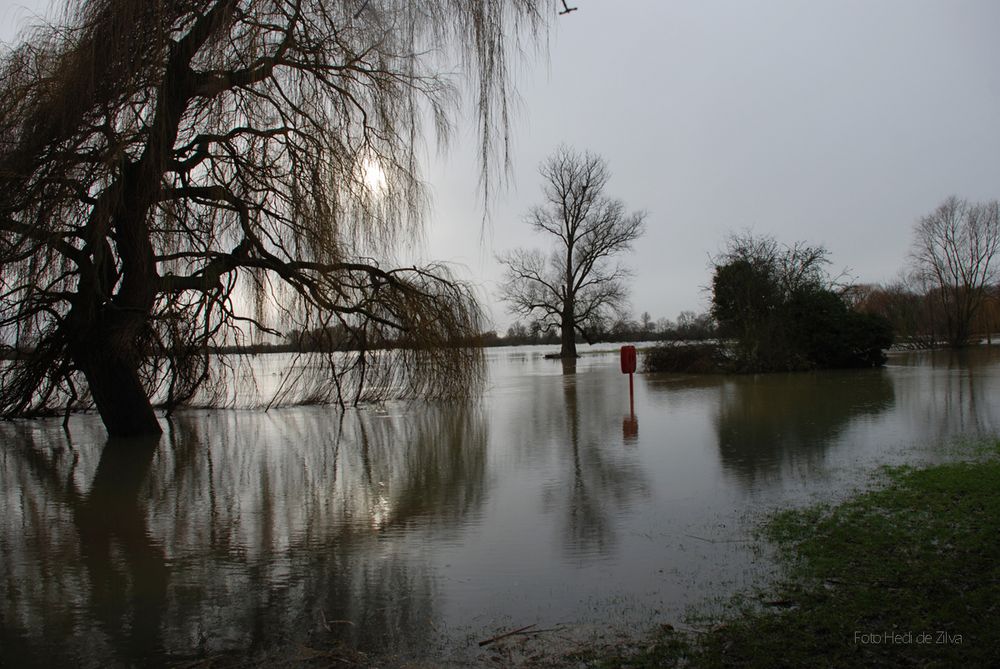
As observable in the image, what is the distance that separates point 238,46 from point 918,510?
→ 8258 mm

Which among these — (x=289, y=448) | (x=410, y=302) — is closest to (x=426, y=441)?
(x=289, y=448)

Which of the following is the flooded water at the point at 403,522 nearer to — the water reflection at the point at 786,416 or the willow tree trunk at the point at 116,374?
the water reflection at the point at 786,416

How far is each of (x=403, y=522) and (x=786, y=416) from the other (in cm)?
839

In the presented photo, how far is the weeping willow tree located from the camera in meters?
7.69

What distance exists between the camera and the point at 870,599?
385 centimetres

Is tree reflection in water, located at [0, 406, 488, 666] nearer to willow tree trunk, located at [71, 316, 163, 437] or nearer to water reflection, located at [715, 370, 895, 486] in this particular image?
willow tree trunk, located at [71, 316, 163, 437]

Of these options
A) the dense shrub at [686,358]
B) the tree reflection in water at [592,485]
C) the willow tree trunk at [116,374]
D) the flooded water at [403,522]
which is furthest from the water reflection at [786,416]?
the willow tree trunk at [116,374]

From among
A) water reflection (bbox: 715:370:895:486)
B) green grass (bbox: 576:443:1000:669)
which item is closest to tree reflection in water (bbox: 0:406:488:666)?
green grass (bbox: 576:443:1000:669)

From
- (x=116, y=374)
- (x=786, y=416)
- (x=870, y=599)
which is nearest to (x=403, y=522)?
(x=870, y=599)

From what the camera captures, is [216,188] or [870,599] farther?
[216,188]

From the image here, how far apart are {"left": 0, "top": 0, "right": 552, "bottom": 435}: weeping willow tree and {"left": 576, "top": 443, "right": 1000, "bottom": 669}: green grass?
4.15 meters

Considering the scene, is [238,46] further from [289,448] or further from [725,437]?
[725,437]

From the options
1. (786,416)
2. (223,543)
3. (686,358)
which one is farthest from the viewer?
(686,358)

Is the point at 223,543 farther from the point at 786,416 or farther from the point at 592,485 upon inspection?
the point at 786,416
